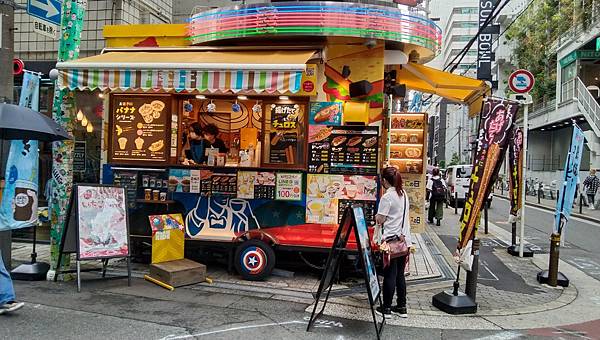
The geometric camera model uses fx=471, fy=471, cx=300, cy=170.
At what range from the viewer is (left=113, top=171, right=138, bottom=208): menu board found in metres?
8.30

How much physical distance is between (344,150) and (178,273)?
3.22 m

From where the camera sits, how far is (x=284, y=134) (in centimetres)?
805

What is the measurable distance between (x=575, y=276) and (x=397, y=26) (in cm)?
570

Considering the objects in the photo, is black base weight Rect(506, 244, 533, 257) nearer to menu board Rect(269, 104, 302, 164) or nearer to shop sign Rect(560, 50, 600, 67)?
menu board Rect(269, 104, 302, 164)

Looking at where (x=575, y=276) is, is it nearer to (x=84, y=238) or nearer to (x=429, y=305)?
(x=429, y=305)

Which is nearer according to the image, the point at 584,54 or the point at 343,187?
the point at 343,187

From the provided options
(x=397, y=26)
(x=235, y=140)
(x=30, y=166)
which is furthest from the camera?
(x=235, y=140)

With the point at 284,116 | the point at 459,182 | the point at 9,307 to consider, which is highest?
the point at 284,116

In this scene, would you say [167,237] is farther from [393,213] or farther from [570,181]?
[570,181]

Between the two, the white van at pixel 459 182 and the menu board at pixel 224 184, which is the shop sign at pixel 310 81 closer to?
the menu board at pixel 224 184

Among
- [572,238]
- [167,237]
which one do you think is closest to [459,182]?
[572,238]

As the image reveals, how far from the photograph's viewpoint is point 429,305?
21.2 feet

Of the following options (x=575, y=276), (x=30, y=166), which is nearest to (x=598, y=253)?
(x=575, y=276)

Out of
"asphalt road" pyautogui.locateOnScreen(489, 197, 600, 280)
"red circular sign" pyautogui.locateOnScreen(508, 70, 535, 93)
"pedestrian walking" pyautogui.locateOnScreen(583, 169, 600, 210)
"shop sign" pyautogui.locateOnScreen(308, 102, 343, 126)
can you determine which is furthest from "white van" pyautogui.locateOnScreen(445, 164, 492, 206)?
"shop sign" pyautogui.locateOnScreen(308, 102, 343, 126)
